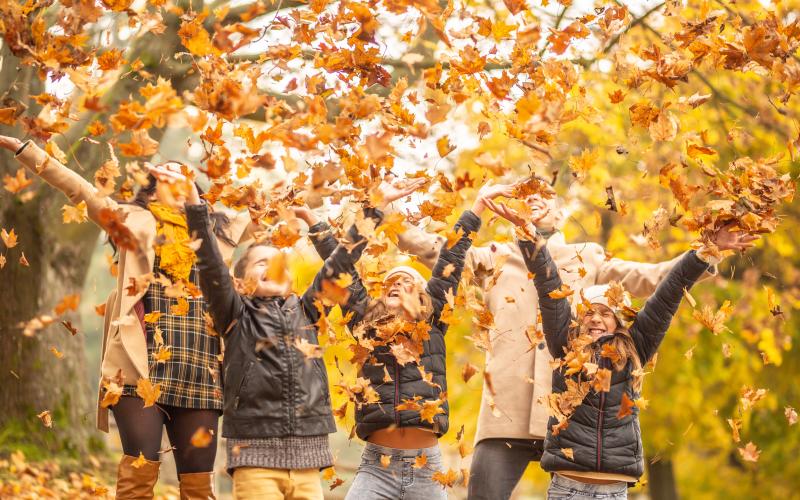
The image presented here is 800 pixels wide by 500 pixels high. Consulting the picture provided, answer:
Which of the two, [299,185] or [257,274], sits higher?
[299,185]

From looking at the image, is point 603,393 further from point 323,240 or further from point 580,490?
point 323,240

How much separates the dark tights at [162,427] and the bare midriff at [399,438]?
0.77 meters

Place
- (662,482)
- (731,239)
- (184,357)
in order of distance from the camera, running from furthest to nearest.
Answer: (662,482) < (184,357) < (731,239)

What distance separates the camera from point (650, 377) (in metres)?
11.4

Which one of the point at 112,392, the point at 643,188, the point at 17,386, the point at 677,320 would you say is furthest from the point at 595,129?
the point at 112,392

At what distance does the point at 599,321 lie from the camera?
4.46 m

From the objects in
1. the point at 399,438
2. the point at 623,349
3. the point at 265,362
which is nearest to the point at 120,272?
the point at 265,362

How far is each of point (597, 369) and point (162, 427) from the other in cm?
201

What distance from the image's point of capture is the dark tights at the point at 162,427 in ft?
14.1

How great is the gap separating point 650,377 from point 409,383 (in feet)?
24.7

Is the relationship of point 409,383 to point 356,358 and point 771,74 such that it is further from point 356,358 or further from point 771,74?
point 771,74

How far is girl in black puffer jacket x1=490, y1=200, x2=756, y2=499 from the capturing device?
14.0 ft

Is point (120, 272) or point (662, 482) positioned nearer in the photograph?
point (120, 272)

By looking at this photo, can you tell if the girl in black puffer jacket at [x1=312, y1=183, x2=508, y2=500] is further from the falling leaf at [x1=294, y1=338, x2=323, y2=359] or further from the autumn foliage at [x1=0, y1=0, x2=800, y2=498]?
the falling leaf at [x1=294, y1=338, x2=323, y2=359]
